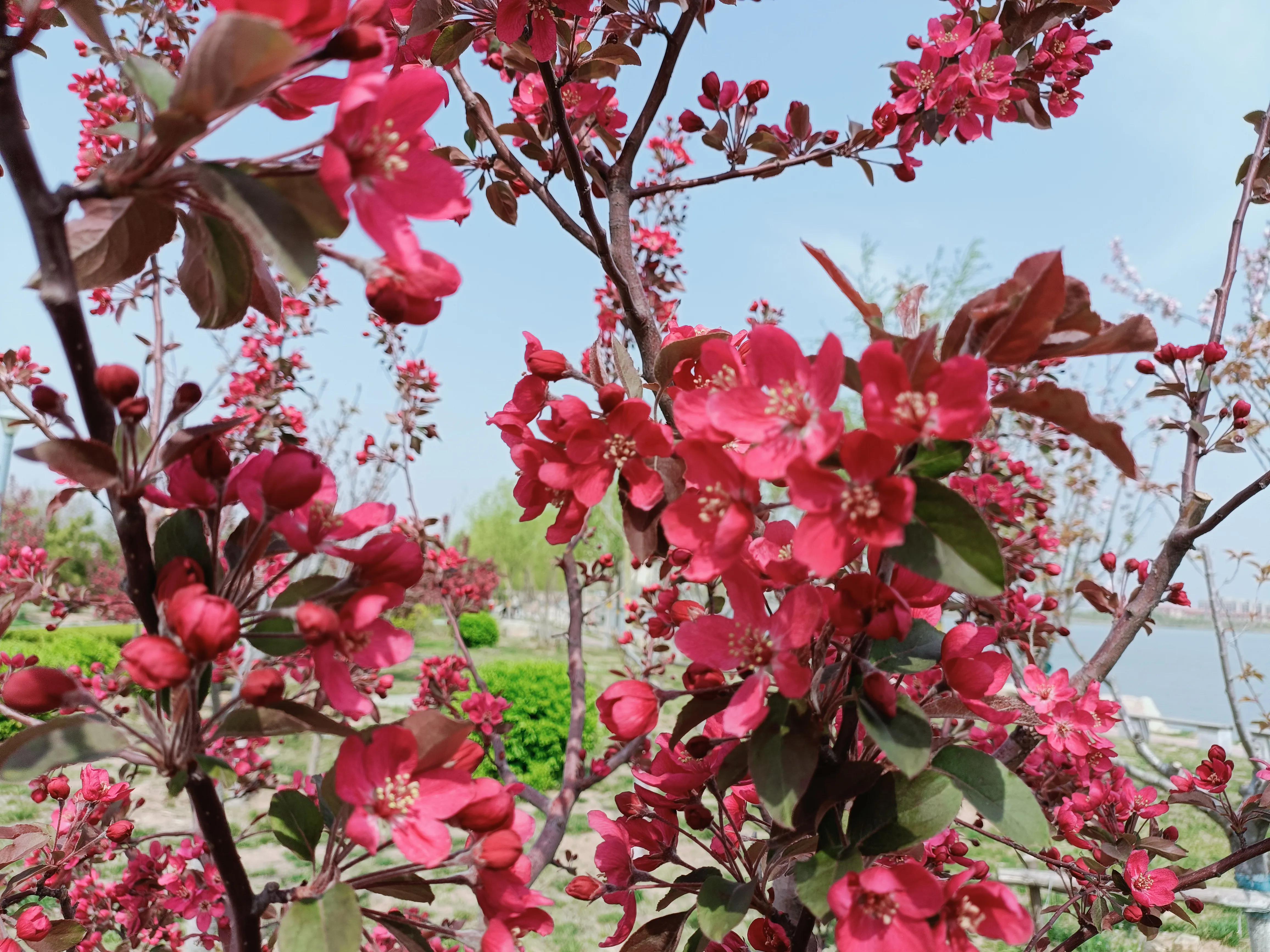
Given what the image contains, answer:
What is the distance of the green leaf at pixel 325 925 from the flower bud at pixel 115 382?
0.46m

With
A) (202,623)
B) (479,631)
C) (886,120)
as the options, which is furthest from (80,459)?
(479,631)

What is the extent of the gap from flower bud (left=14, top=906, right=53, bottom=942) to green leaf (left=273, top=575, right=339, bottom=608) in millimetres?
1211

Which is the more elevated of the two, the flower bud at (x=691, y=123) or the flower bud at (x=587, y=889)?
the flower bud at (x=691, y=123)

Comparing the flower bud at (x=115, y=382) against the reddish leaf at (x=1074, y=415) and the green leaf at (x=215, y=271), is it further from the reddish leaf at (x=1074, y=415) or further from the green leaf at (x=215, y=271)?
the reddish leaf at (x=1074, y=415)

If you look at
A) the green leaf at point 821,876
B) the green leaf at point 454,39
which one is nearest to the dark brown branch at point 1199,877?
the green leaf at point 821,876

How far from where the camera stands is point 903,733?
2.26 ft

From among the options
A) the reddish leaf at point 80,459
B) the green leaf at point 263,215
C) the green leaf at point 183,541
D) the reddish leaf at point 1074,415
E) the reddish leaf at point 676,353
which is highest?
the reddish leaf at point 676,353

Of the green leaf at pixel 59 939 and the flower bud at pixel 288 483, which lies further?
the green leaf at pixel 59 939

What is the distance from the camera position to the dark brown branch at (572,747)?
7.36 ft

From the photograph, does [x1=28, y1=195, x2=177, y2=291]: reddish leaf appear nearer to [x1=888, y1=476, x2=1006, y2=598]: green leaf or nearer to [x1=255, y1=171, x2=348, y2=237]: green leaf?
[x1=255, y1=171, x2=348, y2=237]: green leaf

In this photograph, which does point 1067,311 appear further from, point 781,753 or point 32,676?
point 32,676

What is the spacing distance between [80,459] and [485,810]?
470 mm

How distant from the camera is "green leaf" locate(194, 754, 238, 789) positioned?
610 millimetres

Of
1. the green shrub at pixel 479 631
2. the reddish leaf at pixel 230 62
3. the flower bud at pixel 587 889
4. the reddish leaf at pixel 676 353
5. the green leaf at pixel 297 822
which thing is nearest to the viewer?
the reddish leaf at pixel 230 62
